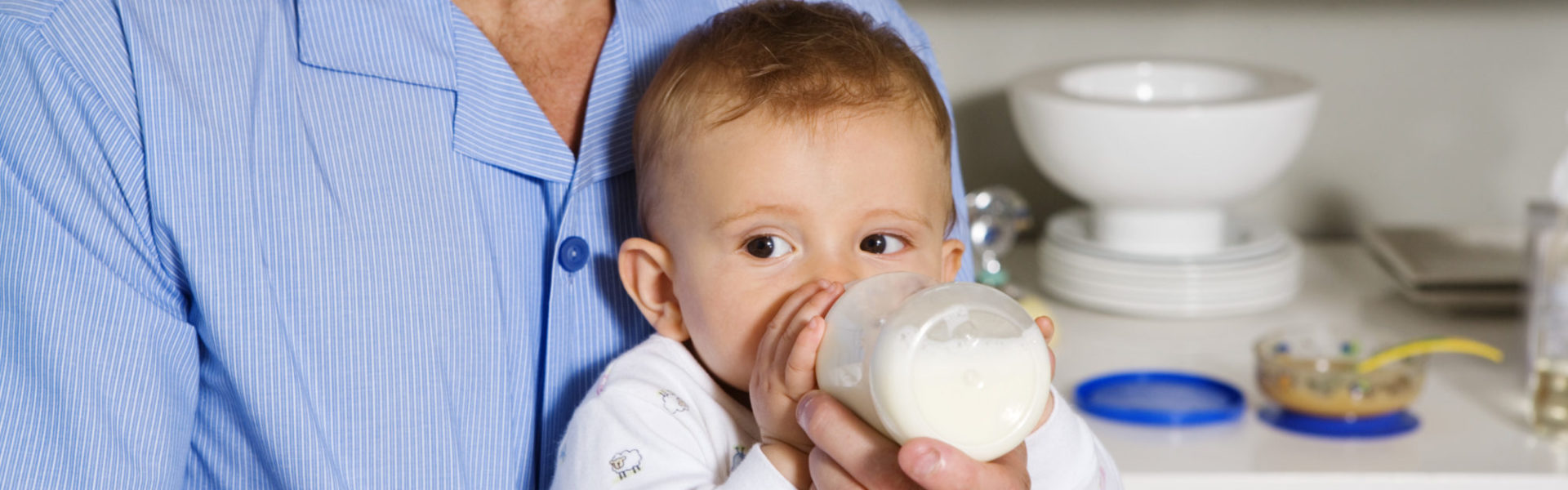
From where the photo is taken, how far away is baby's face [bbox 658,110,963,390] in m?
0.86

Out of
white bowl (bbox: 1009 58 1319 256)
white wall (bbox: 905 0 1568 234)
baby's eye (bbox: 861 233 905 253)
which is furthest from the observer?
white wall (bbox: 905 0 1568 234)

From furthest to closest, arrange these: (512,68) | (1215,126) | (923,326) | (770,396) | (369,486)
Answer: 1. (1215,126)
2. (512,68)
3. (369,486)
4. (770,396)
5. (923,326)

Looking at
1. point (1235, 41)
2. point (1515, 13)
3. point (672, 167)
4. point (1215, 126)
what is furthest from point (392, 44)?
point (1515, 13)

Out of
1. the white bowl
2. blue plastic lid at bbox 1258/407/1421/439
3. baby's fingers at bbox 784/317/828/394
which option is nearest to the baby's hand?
baby's fingers at bbox 784/317/828/394

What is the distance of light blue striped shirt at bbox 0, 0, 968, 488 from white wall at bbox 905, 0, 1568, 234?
1.01m

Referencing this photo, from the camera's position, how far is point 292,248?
2.99 ft

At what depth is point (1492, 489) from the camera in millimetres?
1285

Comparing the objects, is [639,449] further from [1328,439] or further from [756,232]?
[1328,439]

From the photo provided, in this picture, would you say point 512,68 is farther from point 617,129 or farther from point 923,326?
point 923,326

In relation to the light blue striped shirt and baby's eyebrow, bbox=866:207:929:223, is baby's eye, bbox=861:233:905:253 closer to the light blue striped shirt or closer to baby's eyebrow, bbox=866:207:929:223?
baby's eyebrow, bbox=866:207:929:223

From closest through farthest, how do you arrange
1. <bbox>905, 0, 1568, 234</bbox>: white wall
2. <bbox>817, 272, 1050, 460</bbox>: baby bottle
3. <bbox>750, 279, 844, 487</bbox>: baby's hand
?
1. <bbox>817, 272, 1050, 460</bbox>: baby bottle
2. <bbox>750, 279, 844, 487</bbox>: baby's hand
3. <bbox>905, 0, 1568, 234</bbox>: white wall

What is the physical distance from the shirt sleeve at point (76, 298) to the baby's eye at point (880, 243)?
0.43m

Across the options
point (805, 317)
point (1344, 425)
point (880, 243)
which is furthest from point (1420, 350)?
point (805, 317)

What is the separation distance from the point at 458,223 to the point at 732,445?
0.23 m
